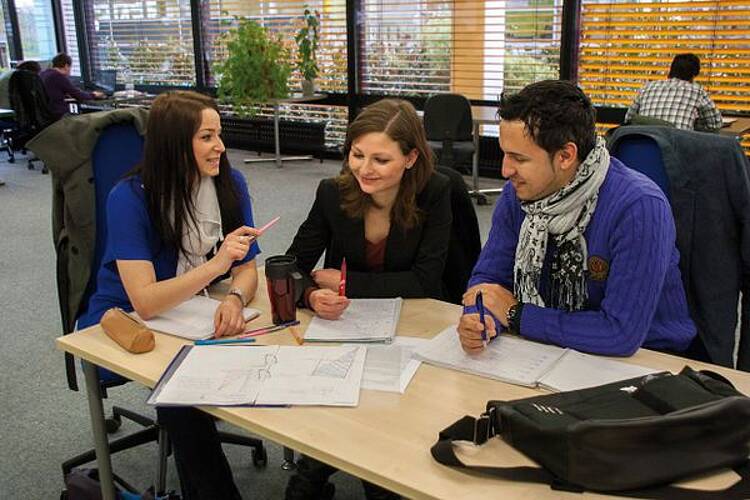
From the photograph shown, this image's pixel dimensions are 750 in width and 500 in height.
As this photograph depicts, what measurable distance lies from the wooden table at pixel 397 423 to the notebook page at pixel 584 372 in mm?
45

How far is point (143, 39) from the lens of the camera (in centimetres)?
887

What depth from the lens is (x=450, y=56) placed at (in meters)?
6.61

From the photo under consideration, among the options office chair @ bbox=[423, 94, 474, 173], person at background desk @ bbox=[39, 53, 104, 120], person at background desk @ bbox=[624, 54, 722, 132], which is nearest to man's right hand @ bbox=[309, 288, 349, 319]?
person at background desk @ bbox=[624, 54, 722, 132]

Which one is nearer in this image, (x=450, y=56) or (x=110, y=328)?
(x=110, y=328)

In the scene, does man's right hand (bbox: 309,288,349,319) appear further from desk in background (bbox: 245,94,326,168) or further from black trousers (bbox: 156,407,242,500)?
desk in background (bbox: 245,94,326,168)

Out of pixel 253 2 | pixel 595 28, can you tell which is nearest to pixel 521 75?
pixel 595 28

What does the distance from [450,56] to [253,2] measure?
2.48 m

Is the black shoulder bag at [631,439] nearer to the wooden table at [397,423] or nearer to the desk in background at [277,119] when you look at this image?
the wooden table at [397,423]

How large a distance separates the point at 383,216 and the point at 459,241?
28 cm

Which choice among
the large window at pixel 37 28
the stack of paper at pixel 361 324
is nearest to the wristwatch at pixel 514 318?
the stack of paper at pixel 361 324

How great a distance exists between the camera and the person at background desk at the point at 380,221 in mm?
1878

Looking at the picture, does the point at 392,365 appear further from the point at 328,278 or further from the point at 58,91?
the point at 58,91

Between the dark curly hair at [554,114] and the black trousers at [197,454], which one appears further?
the black trousers at [197,454]

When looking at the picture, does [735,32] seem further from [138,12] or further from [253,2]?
[138,12]
